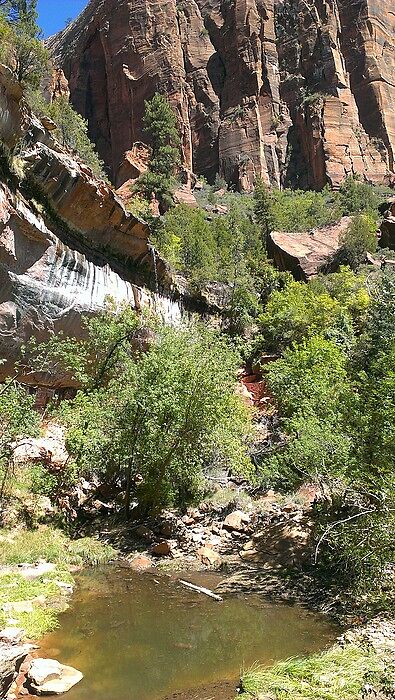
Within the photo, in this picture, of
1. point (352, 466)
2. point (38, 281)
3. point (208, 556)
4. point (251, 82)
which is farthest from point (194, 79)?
point (352, 466)

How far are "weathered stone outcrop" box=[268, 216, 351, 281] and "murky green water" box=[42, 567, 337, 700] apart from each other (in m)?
33.7

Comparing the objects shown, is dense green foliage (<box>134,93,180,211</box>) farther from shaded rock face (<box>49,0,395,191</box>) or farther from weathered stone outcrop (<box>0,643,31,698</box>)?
weathered stone outcrop (<box>0,643,31,698</box>)

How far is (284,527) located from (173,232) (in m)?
32.0

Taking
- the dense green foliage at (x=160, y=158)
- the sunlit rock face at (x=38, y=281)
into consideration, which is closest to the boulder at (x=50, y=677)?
the sunlit rock face at (x=38, y=281)

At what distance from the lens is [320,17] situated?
75.1 meters

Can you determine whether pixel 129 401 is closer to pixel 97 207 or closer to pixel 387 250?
pixel 97 207

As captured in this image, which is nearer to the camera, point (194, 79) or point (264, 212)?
point (264, 212)

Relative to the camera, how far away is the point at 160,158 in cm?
5000

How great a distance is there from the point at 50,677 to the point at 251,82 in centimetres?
7732

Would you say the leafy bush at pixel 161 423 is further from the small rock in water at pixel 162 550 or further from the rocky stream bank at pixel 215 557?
the small rock in water at pixel 162 550

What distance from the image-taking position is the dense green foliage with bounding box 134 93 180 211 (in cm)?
4656

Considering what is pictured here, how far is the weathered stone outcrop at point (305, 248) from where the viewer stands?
41.2 metres

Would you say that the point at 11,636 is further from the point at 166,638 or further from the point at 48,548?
the point at 48,548

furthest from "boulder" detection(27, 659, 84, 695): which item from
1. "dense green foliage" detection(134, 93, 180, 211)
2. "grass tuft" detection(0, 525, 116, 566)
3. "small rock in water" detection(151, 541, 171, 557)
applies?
"dense green foliage" detection(134, 93, 180, 211)
